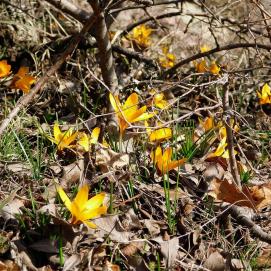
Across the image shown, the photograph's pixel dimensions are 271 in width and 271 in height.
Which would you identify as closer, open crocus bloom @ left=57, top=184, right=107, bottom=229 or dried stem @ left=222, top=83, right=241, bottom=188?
open crocus bloom @ left=57, top=184, right=107, bottom=229

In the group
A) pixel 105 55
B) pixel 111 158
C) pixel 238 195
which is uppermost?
pixel 105 55

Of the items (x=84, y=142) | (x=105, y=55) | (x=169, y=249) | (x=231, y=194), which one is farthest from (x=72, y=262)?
(x=105, y=55)

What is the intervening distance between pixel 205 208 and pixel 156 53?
5.99ft

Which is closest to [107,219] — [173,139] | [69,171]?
[69,171]

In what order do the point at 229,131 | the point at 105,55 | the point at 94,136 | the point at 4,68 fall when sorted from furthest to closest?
the point at 105,55 < the point at 4,68 < the point at 94,136 < the point at 229,131

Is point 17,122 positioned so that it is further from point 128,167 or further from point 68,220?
point 68,220

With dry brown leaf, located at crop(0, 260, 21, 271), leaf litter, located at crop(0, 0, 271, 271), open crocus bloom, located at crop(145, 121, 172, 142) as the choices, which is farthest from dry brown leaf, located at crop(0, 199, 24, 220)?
open crocus bloom, located at crop(145, 121, 172, 142)

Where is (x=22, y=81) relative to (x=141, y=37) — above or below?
below

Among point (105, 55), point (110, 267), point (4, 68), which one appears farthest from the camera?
point (105, 55)

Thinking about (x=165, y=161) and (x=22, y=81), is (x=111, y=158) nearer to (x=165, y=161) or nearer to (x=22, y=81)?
(x=165, y=161)

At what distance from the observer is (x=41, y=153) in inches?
97.1

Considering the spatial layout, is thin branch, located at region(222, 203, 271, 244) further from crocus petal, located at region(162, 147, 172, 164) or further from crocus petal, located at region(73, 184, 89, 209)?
crocus petal, located at region(73, 184, 89, 209)

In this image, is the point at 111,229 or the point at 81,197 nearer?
the point at 81,197

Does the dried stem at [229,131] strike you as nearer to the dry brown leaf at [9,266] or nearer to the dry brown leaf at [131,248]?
the dry brown leaf at [131,248]
